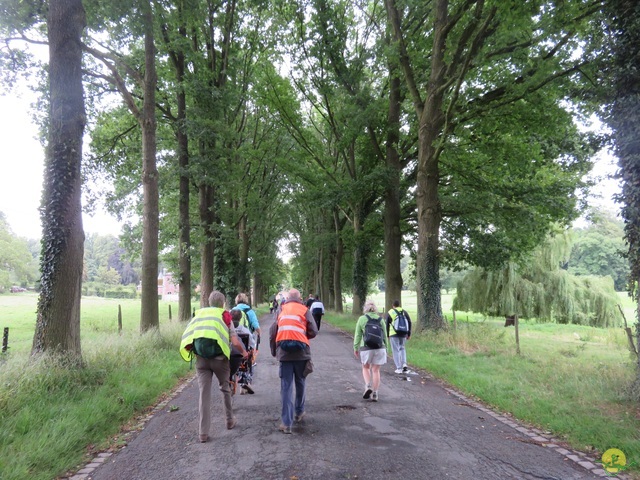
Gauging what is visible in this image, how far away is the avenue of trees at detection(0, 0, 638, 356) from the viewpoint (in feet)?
24.3

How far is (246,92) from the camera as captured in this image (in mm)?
20500

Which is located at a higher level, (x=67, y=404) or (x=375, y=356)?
(x=375, y=356)

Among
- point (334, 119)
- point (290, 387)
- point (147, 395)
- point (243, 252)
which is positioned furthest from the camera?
point (243, 252)

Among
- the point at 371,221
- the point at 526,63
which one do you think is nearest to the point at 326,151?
the point at 371,221

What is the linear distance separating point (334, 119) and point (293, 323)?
17.2 metres

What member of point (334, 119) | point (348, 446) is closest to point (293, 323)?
point (348, 446)

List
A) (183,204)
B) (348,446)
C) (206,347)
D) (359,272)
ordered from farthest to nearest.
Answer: (359,272) < (183,204) < (206,347) < (348,446)

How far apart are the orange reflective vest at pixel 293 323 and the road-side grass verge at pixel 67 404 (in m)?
2.53

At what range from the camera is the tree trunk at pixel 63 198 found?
6902 mm

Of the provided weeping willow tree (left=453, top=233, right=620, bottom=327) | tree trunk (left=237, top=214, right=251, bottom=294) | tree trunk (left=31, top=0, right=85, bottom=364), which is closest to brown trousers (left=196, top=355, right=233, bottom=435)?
tree trunk (left=31, top=0, right=85, bottom=364)

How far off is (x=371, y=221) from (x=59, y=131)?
17.8m

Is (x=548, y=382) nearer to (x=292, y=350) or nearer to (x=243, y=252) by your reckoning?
(x=292, y=350)

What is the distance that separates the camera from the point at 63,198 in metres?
7.10

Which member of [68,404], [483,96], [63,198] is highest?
[483,96]
